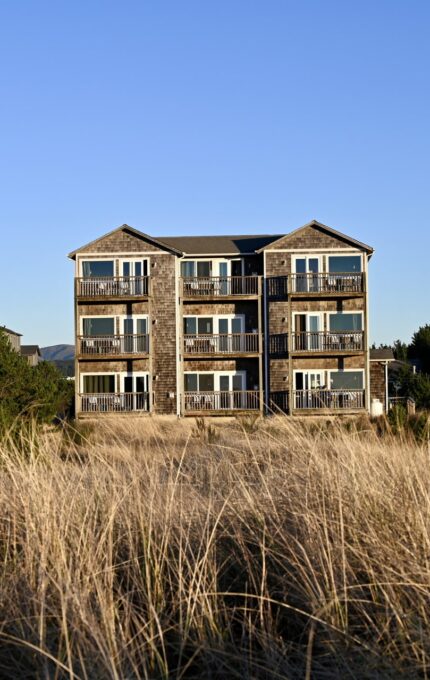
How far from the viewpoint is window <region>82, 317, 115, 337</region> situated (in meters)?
39.7

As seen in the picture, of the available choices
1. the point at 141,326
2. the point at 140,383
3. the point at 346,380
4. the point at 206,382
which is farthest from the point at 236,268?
the point at 346,380

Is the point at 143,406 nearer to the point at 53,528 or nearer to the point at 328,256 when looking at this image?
the point at 328,256

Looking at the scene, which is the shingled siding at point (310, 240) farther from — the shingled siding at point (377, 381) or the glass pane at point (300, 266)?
the shingled siding at point (377, 381)

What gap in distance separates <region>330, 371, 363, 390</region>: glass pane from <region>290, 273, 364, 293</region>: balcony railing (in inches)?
143

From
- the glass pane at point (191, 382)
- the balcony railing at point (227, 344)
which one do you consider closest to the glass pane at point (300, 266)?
the balcony railing at point (227, 344)

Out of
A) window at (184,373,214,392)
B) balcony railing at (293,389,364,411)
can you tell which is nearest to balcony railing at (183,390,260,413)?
window at (184,373,214,392)

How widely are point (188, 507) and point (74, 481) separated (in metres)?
1.47

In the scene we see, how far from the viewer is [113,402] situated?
128 feet

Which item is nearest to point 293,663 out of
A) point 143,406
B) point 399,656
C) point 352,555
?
point 399,656

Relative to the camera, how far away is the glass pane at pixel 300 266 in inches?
1555

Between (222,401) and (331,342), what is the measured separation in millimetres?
5402

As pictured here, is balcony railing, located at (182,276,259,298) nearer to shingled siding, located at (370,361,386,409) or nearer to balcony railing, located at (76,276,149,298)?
balcony railing, located at (76,276,149,298)

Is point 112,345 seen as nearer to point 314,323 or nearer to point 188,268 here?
point 188,268

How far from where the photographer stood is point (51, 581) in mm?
5250
